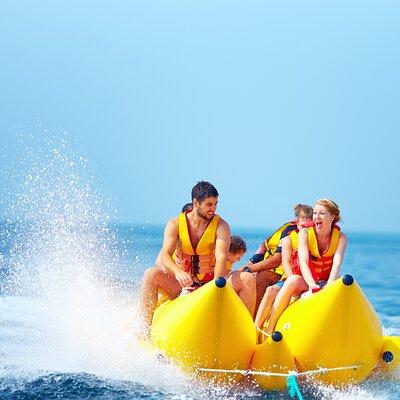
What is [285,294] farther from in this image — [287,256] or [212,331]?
[212,331]

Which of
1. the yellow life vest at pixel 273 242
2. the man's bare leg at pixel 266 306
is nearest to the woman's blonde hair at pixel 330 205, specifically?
Result: the man's bare leg at pixel 266 306

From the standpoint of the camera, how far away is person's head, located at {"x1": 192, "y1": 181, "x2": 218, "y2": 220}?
5602mm

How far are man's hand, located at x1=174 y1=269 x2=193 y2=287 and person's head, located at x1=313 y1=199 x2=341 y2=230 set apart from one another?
0.91 m

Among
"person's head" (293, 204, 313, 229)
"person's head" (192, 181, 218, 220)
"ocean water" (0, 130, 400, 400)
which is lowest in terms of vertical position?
"ocean water" (0, 130, 400, 400)

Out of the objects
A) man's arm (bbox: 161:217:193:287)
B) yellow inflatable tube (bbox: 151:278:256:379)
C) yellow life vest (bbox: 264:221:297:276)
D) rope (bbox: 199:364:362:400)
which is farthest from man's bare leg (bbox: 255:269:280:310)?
rope (bbox: 199:364:362:400)

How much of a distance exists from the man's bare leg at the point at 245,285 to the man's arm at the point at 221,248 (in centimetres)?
9

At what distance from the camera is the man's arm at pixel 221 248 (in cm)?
568

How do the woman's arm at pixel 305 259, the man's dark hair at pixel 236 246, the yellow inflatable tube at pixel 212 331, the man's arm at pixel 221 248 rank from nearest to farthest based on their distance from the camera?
the yellow inflatable tube at pixel 212 331 → the woman's arm at pixel 305 259 → the man's arm at pixel 221 248 → the man's dark hair at pixel 236 246

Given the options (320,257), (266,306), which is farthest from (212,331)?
(320,257)

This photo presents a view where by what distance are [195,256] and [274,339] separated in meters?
1.08

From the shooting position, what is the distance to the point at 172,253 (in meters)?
5.80

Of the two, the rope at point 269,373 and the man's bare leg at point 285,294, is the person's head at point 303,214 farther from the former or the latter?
the rope at point 269,373

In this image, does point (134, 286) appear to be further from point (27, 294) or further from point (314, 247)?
point (314, 247)

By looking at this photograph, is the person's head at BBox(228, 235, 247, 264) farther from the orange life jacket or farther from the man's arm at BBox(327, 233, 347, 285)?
the man's arm at BBox(327, 233, 347, 285)
